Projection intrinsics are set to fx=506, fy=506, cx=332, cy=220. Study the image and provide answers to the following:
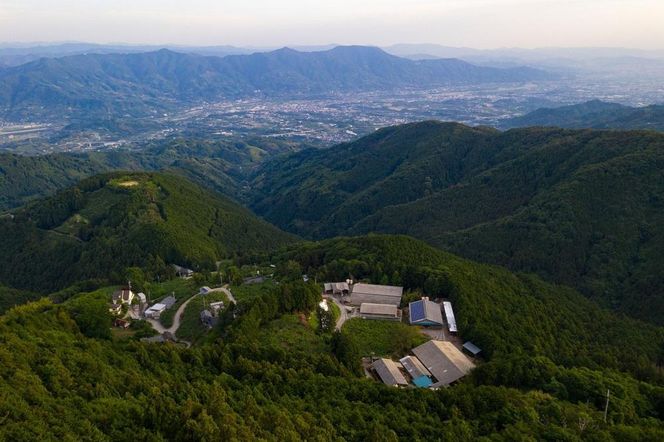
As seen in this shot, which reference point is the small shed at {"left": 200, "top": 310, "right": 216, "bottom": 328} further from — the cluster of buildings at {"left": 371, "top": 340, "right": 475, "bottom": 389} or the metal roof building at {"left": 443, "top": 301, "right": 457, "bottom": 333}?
the metal roof building at {"left": 443, "top": 301, "right": 457, "bottom": 333}

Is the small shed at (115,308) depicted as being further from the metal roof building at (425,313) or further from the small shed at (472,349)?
the small shed at (472,349)

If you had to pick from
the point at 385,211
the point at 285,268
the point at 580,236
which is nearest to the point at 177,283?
the point at 285,268

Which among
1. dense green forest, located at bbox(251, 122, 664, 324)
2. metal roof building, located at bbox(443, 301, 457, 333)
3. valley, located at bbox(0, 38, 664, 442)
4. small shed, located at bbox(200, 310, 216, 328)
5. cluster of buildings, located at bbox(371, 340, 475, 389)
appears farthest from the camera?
dense green forest, located at bbox(251, 122, 664, 324)

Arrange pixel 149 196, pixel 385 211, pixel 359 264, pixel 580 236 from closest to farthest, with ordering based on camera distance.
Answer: pixel 359 264
pixel 580 236
pixel 149 196
pixel 385 211

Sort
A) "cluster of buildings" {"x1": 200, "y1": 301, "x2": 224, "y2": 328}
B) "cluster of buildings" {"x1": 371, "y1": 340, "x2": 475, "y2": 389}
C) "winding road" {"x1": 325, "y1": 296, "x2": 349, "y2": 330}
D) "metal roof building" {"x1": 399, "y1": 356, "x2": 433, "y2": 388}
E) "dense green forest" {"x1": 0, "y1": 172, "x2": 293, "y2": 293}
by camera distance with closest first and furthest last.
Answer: "metal roof building" {"x1": 399, "y1": 356, "x2": 433, "y2": 388}, "cluster of buildings" {"x1": 371, "y1": 340, "x2": 475, "y2": 389}, "winding road" {"x1": 325, "y1": 296, "x2": 349, "y2": 330}, "cluster of buildings" {"x1": 200, "y1": 301, "x2": 224, "y2": 328}, "dense green forest" {"x1": 0, "y1": 172, "x2": 293, "y2": 293}

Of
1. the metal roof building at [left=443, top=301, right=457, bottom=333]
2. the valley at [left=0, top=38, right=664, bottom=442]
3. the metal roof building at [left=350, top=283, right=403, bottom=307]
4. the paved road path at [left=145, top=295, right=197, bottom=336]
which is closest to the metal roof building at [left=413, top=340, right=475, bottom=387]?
the valley at [left=0, top=38, right=664, bottom=442]

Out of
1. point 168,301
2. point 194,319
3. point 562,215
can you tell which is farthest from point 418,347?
point 562,215

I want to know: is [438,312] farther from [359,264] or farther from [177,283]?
[177,283]
